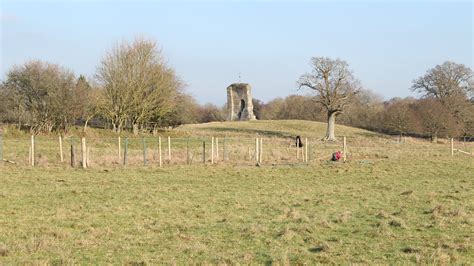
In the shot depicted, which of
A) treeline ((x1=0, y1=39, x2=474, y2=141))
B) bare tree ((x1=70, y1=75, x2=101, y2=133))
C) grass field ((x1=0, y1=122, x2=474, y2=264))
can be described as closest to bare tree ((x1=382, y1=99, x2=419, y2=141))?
treeline ((x1=0, y1=39, x2=474, y2=141))

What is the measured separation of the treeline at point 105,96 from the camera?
128 feet

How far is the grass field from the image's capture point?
775 centimetres

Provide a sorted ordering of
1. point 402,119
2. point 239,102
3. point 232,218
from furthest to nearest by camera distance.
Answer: point 239,102 → point 402,119 → point 232,218

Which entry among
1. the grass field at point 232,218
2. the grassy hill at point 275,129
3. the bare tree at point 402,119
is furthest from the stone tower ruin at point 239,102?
the grass field at point 232,218

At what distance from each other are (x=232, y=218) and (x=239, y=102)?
232 feet

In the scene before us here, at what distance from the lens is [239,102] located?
8144 centimetres

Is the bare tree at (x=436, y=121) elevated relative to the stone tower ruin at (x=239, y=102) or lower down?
lower down

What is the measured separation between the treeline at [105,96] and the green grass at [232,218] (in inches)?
793

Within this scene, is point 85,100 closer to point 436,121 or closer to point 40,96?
point 40,96

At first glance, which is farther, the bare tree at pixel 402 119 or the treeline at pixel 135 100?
the bare tree at pixel 402 119

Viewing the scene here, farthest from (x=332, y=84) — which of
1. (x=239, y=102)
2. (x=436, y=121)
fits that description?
(x=239, y=102)

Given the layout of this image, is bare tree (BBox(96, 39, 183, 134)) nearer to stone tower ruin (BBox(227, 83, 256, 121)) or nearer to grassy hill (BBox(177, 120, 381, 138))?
grassy hill (BBox(177, 120, 381, 138))

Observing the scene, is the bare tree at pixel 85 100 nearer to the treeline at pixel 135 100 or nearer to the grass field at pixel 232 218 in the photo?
the treeline at pixel 135 100

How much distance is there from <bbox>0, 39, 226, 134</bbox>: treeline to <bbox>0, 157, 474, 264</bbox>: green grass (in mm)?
20133
